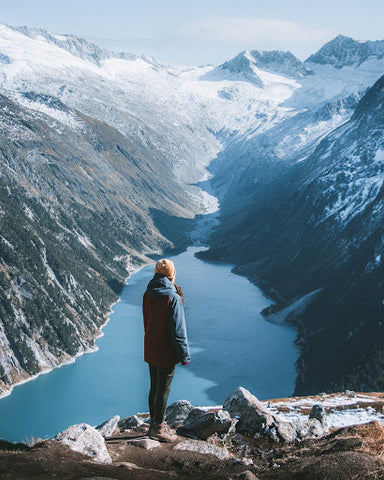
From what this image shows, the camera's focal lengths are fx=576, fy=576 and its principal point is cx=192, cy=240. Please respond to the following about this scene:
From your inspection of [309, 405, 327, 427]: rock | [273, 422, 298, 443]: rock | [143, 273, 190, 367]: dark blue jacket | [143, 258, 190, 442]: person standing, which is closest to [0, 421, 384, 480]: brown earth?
[273, 422, 298, 443]: rock

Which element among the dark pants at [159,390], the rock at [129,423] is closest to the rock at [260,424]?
the dark pants at [159,390]

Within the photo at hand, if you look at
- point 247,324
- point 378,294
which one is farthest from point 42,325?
point 378,294

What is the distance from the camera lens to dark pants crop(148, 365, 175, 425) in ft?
66.2

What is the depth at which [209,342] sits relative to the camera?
168500mm

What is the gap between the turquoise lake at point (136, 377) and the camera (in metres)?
121

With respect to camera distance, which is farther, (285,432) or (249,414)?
(249,414)

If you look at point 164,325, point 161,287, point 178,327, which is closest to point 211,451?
point 178,327

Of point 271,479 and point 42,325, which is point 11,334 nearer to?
point 42,325

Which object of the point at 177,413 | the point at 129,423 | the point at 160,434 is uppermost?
the point at 160,434

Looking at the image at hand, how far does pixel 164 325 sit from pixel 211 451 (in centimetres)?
472

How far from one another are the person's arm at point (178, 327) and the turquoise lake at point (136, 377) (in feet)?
306

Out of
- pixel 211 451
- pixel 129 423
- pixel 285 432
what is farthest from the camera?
pixel 129 423

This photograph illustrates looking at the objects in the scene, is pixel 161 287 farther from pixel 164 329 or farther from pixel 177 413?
pixel 177 413

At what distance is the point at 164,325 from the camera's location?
64.6 ft
